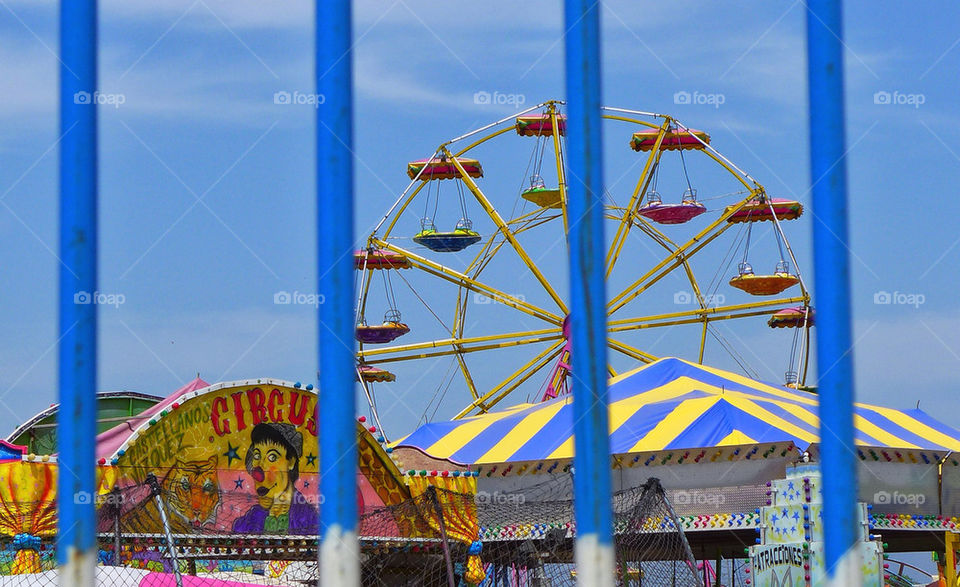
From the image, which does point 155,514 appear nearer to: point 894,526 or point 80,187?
point 80,187

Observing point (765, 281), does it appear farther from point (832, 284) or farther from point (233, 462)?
point (832, 284)

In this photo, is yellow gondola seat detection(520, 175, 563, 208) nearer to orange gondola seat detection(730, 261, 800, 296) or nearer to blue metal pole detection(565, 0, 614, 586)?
orange gondola seat detection(730, 261, 800, 296)

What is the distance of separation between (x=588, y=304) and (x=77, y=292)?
1997 millimetres

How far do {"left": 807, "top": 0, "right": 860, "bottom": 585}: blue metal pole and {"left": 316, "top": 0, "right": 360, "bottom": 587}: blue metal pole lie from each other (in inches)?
69.8

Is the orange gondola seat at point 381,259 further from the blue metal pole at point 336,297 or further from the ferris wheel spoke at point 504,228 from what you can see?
the blue metal pole at point 336,297

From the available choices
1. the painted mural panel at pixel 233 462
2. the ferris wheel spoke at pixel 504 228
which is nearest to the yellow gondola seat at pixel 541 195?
the ferris wheel spoke at pixel 504 228

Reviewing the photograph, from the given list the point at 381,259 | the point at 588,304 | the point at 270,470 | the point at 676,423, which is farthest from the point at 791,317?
the point at 588,304

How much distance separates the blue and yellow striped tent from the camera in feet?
52.9

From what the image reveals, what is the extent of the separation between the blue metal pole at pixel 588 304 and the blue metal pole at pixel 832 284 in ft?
2.77

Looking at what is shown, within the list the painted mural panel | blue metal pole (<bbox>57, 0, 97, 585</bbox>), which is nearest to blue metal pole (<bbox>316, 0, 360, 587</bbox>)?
blue metal pole (<bbox>57, 0, 97, 585</bbox>)

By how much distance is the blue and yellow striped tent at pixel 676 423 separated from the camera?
16.1m

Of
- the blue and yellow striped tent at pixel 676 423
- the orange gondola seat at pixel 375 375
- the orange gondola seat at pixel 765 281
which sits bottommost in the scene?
the blue and yellow striped tent at pixel 676 423

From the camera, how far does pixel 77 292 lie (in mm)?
4934

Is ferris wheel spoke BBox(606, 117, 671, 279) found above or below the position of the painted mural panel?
above
